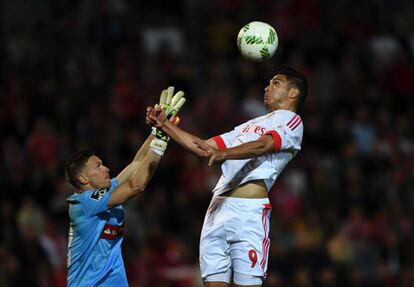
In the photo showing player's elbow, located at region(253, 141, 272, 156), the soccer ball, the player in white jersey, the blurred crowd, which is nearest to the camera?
player's elbow, located at region(253, 141, 272, 156)

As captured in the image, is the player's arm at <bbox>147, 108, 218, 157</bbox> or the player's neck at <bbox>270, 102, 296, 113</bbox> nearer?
the player's arm at <bbox>147, 108, 218, 157</bbox>

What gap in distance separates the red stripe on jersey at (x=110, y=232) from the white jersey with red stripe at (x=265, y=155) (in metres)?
0.88

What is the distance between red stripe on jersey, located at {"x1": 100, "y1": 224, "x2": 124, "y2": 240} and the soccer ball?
1.82 meters

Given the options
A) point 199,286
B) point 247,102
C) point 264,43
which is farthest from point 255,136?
point 247,102

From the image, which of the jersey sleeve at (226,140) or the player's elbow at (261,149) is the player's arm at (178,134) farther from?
the player's elbow at (261,149)

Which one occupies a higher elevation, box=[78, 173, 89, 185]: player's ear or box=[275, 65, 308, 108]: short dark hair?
box=[275, 65, 308, 108]: short dark hair

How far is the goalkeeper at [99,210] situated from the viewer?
7.96 m

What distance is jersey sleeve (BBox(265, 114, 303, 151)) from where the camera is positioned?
7875 mm

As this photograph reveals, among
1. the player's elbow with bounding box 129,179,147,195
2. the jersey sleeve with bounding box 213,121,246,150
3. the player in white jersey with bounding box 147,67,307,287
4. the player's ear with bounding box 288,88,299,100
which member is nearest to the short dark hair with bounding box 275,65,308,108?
the player's ear with bounding box 288,88,299,100

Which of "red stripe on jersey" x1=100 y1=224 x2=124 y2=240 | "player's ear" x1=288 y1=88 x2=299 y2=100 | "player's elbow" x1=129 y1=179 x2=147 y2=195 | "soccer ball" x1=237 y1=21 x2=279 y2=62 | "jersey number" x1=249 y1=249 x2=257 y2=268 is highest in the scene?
"soccer ball" x1=237 y1=21 x2=279 y2=62

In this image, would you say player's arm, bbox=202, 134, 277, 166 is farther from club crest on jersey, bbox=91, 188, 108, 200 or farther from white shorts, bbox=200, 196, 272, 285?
club crest on jersey, bbox=91, 188, 108, 200

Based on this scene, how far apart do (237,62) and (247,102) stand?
1.26 metres

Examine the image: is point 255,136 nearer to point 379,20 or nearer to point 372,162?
point 372,162

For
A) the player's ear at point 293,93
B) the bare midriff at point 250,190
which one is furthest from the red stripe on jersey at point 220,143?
the player's ear at point 293,93
